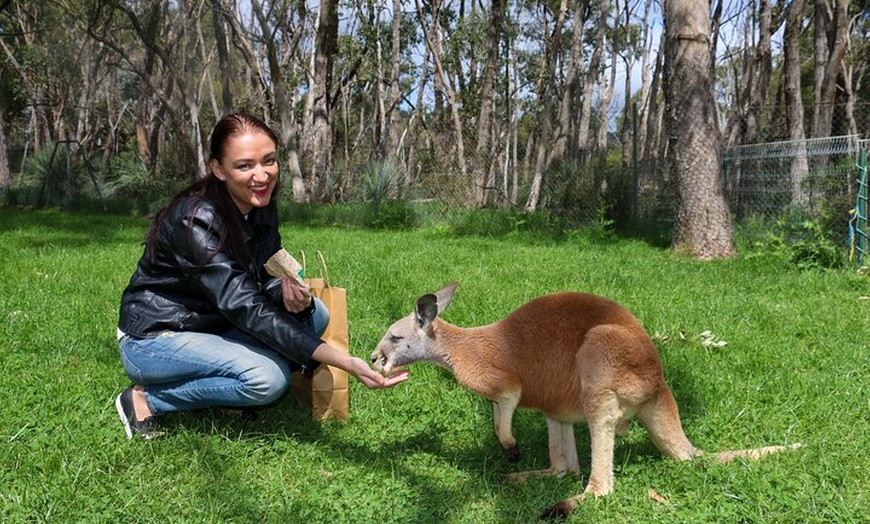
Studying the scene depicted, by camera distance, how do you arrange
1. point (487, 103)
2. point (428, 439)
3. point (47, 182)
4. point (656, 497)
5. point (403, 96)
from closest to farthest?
point (656, 497)
point (428, 439)
point (47, 182)
point (487, 103)
point (403, 96)

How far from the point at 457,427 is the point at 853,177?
651cm

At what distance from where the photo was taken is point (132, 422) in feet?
10.1

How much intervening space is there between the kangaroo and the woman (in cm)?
52

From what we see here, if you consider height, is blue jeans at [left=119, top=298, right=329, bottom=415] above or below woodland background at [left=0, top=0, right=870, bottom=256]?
below

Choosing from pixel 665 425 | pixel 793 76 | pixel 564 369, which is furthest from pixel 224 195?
pixel 793 76

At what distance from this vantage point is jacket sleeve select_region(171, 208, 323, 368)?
2.73m

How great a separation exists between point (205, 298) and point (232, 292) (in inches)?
14.5

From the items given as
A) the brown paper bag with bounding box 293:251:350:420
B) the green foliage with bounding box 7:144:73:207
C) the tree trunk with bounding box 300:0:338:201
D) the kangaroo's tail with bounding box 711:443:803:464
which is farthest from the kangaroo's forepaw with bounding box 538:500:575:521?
the green foliage with bounding box 7:144:73:207

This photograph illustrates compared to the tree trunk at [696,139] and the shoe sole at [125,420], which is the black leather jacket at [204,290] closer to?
the shoe sole at [125,420]

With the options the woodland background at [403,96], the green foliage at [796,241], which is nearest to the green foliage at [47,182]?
the woodland background at [403,96]

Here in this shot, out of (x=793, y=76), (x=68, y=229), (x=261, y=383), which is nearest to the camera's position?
(x=261, y=383)

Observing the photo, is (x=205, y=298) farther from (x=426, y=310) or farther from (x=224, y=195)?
(x=426, y=310)

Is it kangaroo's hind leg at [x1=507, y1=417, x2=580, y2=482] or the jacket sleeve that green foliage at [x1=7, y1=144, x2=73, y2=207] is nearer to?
the jacket sleeve

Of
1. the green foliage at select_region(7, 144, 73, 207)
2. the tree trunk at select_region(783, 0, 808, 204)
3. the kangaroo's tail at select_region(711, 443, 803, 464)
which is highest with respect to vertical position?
the tree trunk at select_region(783, 0, 808, 204)
